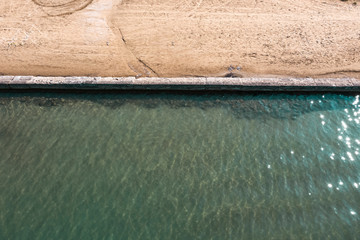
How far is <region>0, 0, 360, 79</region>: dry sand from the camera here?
24.5ft

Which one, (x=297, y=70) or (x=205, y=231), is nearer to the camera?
(x=205, y=231)

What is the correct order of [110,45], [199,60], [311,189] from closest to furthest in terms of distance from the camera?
[311,189], [199,60], [110,45]

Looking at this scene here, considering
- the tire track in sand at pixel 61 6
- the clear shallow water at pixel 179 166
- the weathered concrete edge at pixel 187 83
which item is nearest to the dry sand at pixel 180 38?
the tire track in sand at pixel 61 6

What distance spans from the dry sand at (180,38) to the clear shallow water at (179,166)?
93 centimetres

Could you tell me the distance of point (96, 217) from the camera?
16.0 ft

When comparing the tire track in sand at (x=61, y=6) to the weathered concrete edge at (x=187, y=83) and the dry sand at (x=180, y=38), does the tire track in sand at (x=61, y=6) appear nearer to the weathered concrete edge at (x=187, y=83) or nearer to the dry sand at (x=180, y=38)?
the dry sand at (x=180, y=38)

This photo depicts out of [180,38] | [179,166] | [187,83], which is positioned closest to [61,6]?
[180,38]

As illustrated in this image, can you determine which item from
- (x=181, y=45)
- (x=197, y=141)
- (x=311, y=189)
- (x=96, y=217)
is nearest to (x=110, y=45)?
(x=181, y=45)

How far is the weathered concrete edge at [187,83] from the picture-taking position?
689 cm

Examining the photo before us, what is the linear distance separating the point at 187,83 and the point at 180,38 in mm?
2214

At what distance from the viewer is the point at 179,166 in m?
5.64

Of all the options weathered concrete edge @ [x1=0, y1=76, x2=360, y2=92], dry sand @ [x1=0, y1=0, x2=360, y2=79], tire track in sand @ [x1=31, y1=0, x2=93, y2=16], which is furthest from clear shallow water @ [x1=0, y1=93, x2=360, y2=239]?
tire track in sand @ [x1=31, y1=0, x2=93, y2=16]

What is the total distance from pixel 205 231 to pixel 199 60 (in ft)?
15.5

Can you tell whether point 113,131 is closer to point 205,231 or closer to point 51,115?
point 51,115
